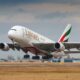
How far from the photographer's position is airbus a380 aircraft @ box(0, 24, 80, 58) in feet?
336

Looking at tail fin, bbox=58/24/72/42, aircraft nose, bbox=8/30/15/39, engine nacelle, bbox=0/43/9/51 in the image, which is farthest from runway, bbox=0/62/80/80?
tail fin, bbox=58/24/72/42

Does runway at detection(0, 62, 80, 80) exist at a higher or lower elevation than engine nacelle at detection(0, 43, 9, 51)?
lower

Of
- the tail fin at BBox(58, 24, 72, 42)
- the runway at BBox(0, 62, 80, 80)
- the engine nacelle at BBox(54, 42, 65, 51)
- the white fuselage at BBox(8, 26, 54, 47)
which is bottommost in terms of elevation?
the runway at BBox(0, 62, 80, 80)

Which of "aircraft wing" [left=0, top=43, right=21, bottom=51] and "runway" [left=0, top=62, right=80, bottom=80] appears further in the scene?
"aircraft wing" [left=0, top=43, right=21, bottom=51]

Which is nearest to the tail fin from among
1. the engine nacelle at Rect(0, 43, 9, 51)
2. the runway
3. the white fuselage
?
the white fuselage

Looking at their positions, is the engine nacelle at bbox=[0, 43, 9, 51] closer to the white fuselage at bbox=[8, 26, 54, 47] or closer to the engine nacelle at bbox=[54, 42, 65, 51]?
the white fuselage at bbox=[8, 26, 54, 47]

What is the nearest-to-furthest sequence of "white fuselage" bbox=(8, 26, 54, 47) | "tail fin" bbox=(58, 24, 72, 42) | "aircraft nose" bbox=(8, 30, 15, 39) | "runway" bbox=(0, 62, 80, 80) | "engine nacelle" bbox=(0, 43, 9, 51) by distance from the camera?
"runway" bbox=(0, 62, 80, 80) → "aircraft nose" bbox=(8, 30, 15, 39) → "white fuselage" bbox=(8, 26, 54, 47) → "engine nacelle" bbox=(0, 43, 9, 51) → "tail fin" bbox=(58, 24, 72, 42)

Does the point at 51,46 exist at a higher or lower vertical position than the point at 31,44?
lower

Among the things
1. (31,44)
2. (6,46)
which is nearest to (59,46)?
(31,44)

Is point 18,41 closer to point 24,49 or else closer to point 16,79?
point 24,49

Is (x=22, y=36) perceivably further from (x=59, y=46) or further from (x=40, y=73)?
(x=40, y=73)

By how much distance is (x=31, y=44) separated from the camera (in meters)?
105

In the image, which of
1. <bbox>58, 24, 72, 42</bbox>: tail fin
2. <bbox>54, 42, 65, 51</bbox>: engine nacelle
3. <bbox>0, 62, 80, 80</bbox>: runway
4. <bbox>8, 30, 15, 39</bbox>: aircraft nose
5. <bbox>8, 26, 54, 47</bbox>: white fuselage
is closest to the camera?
<bbox>0, 62, 80, 80</bbox>: runway

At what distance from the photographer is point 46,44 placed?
363ft
